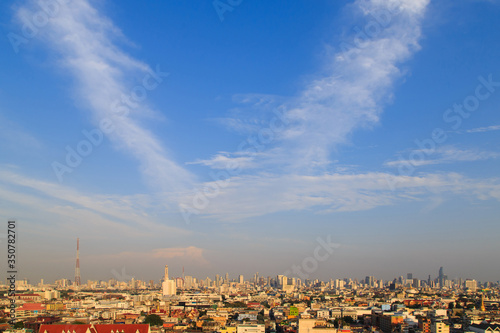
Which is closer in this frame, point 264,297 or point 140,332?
point 140,332

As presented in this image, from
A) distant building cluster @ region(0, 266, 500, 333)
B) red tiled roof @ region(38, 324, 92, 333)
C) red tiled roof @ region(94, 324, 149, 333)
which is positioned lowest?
distant building cluster @ region(0, 266, 500, 333)

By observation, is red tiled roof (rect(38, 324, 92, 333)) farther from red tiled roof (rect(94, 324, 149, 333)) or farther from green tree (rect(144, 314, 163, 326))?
green tree (rect(144, 314, 163, 326))

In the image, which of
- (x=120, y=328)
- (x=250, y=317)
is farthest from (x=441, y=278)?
(x=120, y=328)

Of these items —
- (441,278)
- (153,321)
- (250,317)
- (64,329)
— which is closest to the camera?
(64,329)

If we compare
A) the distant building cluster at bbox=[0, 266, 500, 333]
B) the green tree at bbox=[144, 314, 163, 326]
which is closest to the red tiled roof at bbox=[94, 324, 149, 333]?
the distant building cluster at bbox=[0, 266, 500, 333]

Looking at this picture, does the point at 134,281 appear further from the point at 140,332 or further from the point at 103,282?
the point at 140,332

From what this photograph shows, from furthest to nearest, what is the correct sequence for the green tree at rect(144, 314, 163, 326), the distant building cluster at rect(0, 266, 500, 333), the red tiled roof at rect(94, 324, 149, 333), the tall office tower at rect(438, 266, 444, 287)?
the tall office tower at rect(438, 266, 444, 287), the green tree at rect(144, 314, 163, 326), the distant building cluster at rect(0, 266, 500, 333), the red tiled roof at rect(94, 324, 149, 333)

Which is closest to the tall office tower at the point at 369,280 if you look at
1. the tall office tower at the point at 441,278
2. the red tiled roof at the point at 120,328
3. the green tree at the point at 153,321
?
the tall office tower at the point at 441,278

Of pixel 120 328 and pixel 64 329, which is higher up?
pixel 64 329

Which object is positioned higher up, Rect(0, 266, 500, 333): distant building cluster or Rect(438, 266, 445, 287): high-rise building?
Rect(0, 266, 500, 333): distant building cluster

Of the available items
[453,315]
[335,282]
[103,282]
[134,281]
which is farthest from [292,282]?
[453,315]

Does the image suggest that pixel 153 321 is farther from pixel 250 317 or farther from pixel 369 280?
pixel 369 280
